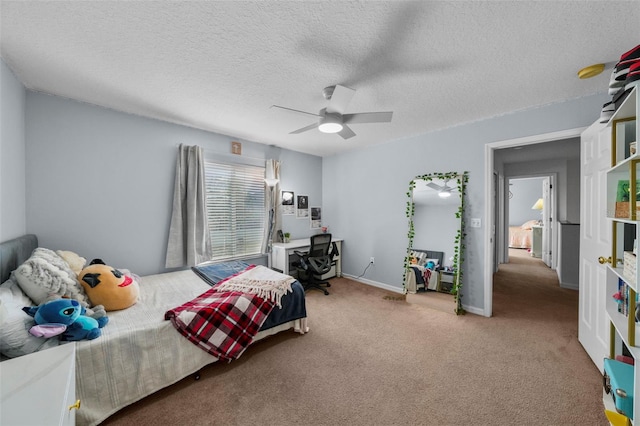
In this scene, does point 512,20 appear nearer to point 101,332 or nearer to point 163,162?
point 101,332

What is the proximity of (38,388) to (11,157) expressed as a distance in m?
2.23

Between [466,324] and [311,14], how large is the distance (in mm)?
3270

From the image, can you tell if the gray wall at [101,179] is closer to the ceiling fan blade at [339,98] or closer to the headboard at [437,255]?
the ceiling fan blade at [339,98]

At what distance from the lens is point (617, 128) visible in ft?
5.41

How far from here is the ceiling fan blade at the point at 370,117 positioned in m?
2.07

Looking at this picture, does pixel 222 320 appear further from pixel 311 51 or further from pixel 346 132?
pixel 311 51

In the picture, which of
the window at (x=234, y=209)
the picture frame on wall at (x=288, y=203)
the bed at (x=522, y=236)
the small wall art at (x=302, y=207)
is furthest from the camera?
the bed at (x=522, y=236)

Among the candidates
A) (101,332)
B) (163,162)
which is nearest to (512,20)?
(101,332)

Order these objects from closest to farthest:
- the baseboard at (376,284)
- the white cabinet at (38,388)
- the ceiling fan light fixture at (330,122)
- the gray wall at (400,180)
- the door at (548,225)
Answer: the white cabinet at (38,388), the ceiling fan light fixture at (330,122), the gray wall at (400,180), the baseboard at (376,284), the door at (548,225)

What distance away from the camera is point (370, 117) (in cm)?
213

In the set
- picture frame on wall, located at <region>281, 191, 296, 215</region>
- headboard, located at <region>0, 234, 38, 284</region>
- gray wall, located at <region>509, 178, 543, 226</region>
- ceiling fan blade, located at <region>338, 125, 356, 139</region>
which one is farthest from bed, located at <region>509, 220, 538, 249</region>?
headboard, located at <region>0, 234, 38, 284</region>

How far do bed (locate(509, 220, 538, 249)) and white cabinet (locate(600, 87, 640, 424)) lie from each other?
23.0 ft

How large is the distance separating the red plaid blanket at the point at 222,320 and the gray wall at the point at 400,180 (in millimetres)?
2449

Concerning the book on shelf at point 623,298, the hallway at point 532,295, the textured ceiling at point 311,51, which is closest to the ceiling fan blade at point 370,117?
the textured ceiling at point 311,51
